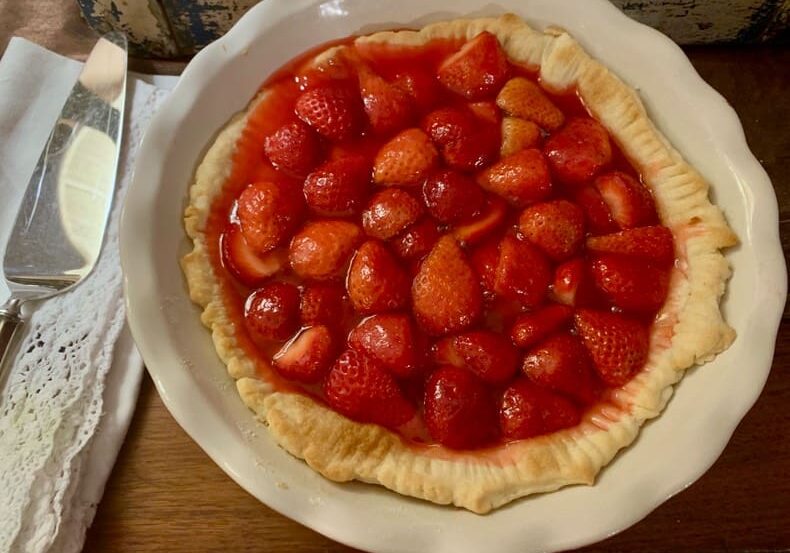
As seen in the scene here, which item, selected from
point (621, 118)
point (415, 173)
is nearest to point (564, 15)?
point (621, 118)

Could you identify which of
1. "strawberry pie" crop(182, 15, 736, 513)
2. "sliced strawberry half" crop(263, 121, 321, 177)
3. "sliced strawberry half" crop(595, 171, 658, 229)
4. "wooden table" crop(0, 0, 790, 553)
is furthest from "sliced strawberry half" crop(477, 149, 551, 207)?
"wooden table" crop(0, 0, 790, 553)

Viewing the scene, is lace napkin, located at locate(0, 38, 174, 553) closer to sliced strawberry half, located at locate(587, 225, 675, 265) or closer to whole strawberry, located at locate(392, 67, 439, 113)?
whole strawberry, located at locate(392, 67, 439, 113)

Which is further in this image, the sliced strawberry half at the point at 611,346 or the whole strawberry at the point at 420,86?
the whole strawberry at the point at 420,86

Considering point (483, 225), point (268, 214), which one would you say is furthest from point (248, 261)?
point (483, 225)

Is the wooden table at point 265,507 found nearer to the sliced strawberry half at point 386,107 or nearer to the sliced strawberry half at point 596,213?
the sliced strawberry half at point 596,213

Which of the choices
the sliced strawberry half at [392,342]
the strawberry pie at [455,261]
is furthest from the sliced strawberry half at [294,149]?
the sliced strawberry half at [392,342]

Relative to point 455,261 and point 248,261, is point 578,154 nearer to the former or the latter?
point 455,261
